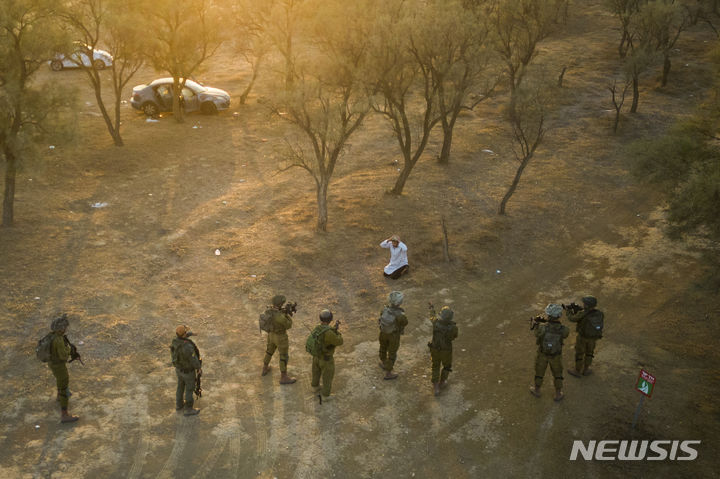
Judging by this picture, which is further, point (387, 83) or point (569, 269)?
point (387, 83)

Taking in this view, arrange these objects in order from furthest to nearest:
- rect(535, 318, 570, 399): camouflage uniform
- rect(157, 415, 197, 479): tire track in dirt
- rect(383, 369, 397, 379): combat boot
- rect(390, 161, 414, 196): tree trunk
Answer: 1. rect(390, 161, 414, 196): tree trunk
2. rect(383, 369, 397, 379): combat boot
3. rect(535, 318, 570, 399): camouflage uniform
4. rect(157, 415, 197, 479): tire track in dirt

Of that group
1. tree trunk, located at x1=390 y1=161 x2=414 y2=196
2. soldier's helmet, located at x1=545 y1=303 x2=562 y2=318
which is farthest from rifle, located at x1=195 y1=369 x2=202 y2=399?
tree trunk, located at x1=390 y1=161 x2=414 y2=196

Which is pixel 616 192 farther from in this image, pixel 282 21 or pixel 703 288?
pixel 282 21

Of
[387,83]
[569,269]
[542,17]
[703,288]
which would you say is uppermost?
[542,17]

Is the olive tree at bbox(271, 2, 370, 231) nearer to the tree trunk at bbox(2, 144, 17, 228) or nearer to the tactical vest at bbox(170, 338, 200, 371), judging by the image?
the tree trunk at bbox(2, 144, 17, 228)

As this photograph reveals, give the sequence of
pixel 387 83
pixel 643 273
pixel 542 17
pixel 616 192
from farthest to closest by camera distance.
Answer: pixel 542 17 < pixel 616 192 < pixel 387 83 < pixel 643 273

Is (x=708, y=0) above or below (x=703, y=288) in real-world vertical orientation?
above

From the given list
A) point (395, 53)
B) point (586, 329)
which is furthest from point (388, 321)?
point (395, 53)

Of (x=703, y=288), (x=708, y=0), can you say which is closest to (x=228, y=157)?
(x=703, y=288)
